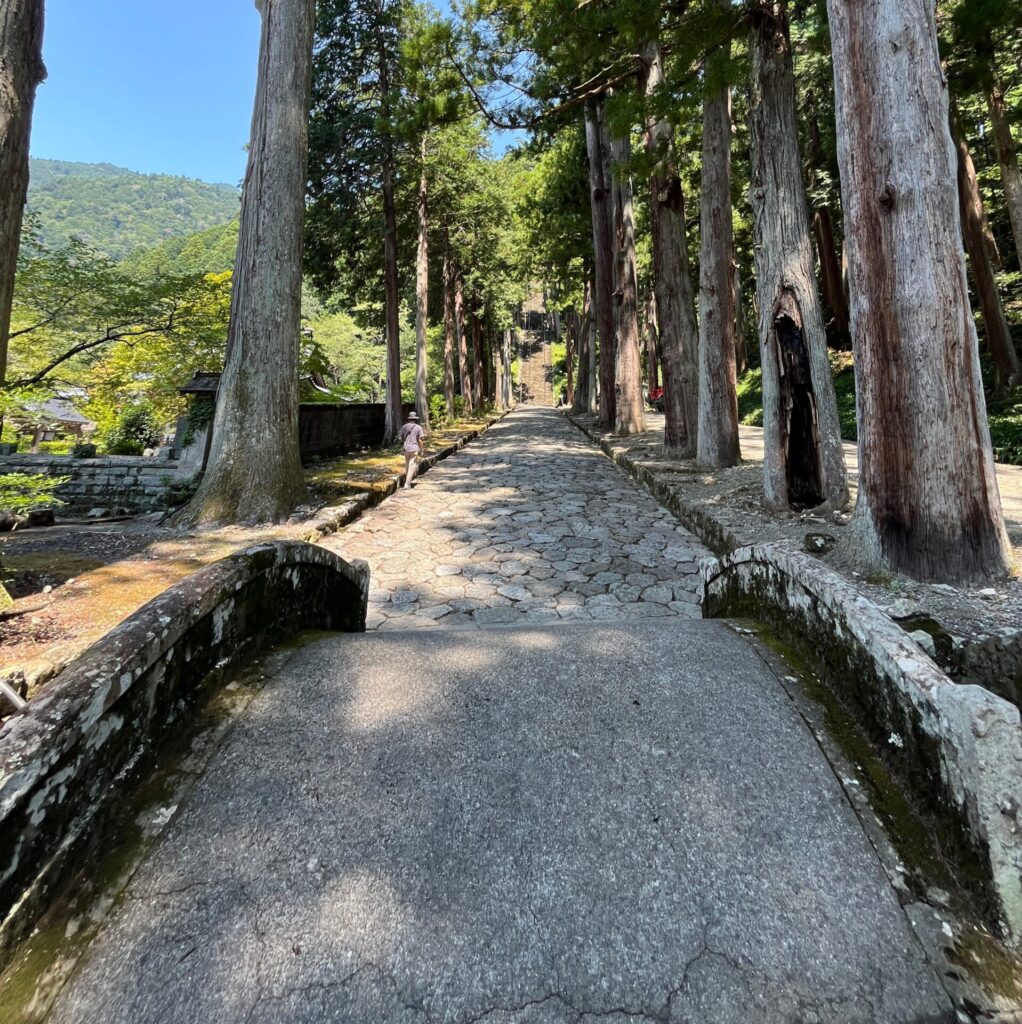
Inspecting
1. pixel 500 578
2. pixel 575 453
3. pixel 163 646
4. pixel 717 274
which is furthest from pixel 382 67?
pixel 163 646

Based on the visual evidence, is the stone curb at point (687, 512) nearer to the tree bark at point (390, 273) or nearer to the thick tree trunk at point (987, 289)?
the tree bark at point (390, 273)

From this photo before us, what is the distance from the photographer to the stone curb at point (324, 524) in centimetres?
283

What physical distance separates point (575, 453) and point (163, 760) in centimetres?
1353

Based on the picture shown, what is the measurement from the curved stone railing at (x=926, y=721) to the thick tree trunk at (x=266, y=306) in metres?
6.08

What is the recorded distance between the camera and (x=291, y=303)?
7.00 metres

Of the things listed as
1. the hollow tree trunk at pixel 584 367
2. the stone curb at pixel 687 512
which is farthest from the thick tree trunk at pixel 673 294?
the hollow tree trunk at pixel 584 367

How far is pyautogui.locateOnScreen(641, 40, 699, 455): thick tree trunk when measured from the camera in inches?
389

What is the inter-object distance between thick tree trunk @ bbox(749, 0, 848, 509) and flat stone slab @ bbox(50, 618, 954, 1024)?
4.62m

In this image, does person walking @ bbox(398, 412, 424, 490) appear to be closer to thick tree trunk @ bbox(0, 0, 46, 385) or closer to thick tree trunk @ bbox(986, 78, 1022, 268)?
thick tree trunk @ bbox(0, 0, 46, 385)

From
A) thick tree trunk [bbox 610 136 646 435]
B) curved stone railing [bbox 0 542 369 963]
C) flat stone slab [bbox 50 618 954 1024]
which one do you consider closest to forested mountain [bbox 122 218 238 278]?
thick tree trunk [bbox 610 136 646 435]

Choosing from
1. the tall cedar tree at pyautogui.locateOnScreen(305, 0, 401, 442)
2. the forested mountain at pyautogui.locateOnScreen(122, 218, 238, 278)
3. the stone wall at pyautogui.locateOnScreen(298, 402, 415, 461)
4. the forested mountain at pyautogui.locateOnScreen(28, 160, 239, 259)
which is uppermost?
the forested mountain at pyautogui.locateOnScreen(28, 160, 239, 259)

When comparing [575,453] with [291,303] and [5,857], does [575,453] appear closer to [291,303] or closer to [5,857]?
[291,303]

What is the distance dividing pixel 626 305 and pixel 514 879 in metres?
14.6

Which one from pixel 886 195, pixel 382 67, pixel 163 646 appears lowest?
pixel 163 646
